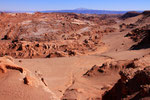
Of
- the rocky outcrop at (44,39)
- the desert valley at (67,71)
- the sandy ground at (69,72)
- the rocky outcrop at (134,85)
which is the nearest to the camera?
the rocky outcrop at (134,85)

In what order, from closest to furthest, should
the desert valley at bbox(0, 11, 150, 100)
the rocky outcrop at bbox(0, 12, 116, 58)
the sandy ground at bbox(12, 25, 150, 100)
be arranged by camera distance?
the desert valley at bbox(0, 11, 150, 100) < the sandy ground at bbox(12, 25, 150, 100) < the rocky outcrop at bbox(0, 12, 116, 58)

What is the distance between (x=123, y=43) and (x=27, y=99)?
16.0 metres

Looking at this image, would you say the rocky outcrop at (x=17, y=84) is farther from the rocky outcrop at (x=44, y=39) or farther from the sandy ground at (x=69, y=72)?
the rocky outcrop at (x=44, y=39)

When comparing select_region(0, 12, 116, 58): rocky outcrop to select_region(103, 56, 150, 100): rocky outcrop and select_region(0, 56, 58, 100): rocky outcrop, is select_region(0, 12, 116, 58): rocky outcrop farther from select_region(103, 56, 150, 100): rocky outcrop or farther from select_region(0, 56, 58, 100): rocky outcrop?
select_region(0, 56, 58, 100): rocky outcrop

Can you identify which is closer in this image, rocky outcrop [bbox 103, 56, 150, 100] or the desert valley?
rocky outcrop [bbox 103, 56, 150, 100]

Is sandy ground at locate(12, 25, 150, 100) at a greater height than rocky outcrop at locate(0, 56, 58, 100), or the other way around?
rocky outcrop at locate(0, 56, 58, 100)

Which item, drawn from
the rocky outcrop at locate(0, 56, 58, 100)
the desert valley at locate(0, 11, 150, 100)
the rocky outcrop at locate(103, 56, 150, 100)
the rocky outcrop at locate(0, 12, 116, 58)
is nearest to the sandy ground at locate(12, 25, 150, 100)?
the desert valley at locate(0, 11, 150, 100)

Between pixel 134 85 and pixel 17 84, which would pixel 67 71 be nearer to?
pixel 134 85

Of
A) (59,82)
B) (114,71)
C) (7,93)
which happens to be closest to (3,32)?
(59,82)

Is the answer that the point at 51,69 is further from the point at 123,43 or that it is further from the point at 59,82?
Answer: the point at 123,43

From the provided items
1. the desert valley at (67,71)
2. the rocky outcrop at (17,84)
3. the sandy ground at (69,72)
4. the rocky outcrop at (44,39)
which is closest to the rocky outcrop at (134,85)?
the desert valley at (67,71)

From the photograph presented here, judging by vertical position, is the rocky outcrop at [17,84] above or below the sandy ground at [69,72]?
above

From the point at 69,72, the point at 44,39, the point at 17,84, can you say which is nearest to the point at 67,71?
the point at 69,72

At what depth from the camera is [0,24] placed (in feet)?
81.9
